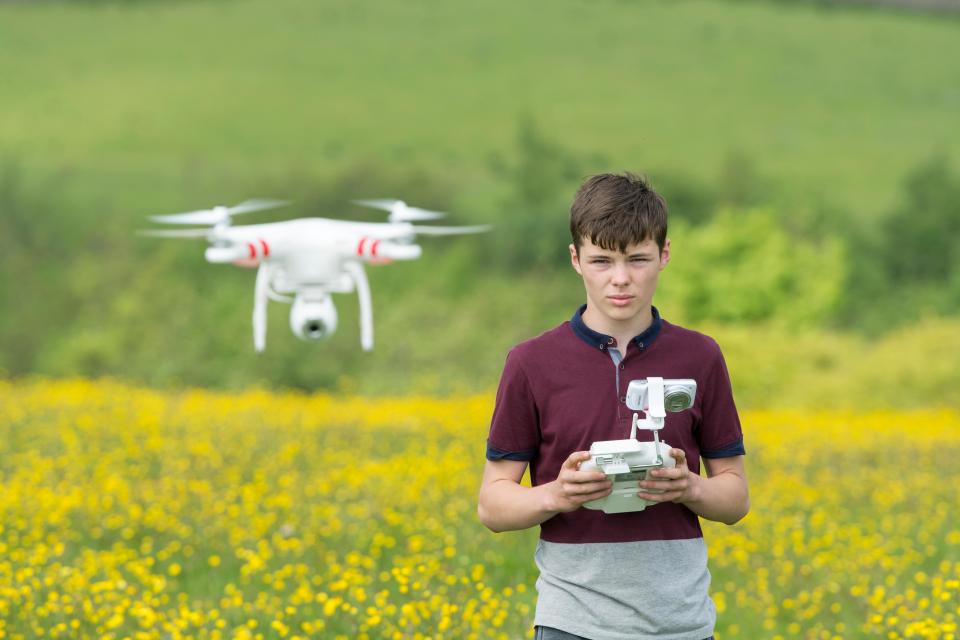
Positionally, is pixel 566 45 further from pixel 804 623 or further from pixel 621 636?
pixel 621 636

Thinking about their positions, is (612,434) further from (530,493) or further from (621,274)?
(621,274)

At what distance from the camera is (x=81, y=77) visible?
3159 cm

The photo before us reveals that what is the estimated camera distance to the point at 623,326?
3.08m

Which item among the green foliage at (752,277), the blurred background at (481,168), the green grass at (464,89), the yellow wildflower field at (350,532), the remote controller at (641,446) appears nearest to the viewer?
the remote controller at (641,446)

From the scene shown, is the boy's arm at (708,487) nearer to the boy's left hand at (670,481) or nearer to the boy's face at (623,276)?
the boy's left hand at (670,481)

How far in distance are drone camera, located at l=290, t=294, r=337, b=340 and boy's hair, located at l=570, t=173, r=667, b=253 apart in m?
0.82

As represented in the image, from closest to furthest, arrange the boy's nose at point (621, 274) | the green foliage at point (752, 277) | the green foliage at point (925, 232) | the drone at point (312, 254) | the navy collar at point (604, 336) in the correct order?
the boy's nose at point (621, 274)
the navy collar at point (604, 336)
the drone at point (312, 254)
the green foliage at point (752, 277)
the green foliage at point (925, 232)

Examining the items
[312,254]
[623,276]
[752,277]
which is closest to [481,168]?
[752,277]

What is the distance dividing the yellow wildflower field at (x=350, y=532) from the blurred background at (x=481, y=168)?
342 inches

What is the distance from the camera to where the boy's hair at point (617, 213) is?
297cm

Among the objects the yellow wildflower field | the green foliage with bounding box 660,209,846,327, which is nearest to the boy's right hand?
the yellow wildflower field

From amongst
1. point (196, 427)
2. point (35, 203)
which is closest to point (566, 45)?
point (35, 203)

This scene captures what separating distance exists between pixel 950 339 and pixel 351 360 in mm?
10001

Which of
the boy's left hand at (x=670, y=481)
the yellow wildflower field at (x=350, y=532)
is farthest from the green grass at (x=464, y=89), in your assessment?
the boy's left hand at (x=670, y=481)
